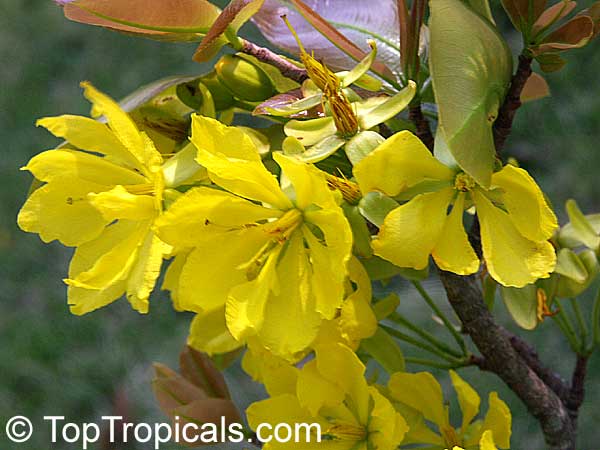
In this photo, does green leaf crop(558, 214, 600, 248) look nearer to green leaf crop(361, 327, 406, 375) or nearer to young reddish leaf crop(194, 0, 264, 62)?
green leaf crop(361, 327, 406, 375)

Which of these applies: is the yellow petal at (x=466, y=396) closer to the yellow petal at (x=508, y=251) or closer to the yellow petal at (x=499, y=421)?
the yellow petal at (x=499, y=421)

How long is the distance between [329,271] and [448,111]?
0.10 meters

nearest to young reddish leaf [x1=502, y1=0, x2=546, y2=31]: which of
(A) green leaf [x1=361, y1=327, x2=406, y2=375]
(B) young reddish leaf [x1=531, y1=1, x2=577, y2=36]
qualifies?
(B) young reddish leaf [x1=531, y1=1, x2=577, y2=36]

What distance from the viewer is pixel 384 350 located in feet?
1.72

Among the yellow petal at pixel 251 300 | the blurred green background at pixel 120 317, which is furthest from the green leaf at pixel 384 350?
the blurred green background at pixel 120 317

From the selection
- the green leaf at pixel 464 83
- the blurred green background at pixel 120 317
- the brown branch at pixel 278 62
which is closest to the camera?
the green leaf at pixel 464 83

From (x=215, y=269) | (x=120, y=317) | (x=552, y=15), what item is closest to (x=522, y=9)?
(x=552, y=15)

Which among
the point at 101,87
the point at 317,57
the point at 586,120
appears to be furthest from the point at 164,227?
the point at 101,87

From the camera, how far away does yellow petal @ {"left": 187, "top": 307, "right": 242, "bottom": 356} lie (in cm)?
55

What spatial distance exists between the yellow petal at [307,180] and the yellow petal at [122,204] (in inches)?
3.3

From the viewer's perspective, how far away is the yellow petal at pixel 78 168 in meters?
0.45

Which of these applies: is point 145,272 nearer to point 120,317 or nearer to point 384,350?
point 384,350

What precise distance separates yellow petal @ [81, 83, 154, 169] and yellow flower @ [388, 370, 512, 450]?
0.21m

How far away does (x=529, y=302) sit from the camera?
53 cm
